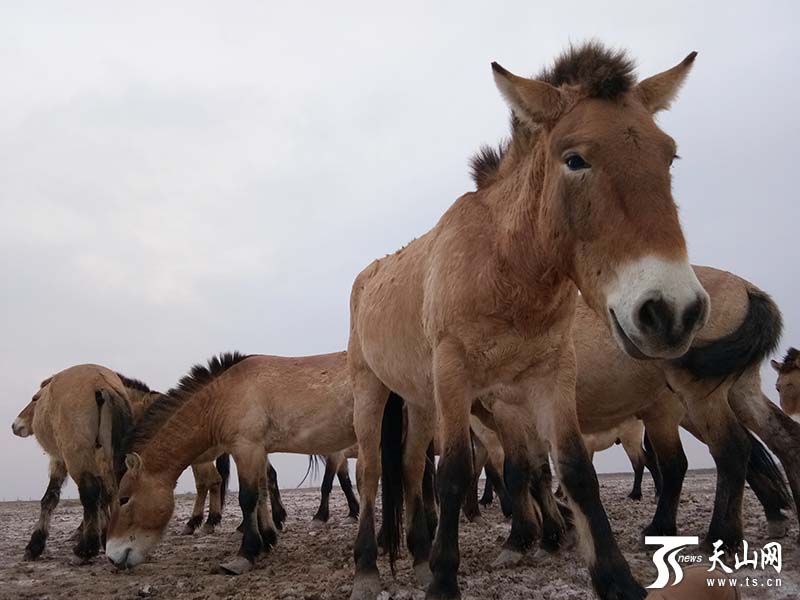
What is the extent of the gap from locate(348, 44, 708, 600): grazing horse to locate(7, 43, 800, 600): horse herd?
1cm

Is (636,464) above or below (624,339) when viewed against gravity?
below

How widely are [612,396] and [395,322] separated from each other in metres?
2.72

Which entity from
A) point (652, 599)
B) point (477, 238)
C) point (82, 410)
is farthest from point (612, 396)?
point (82, 410)

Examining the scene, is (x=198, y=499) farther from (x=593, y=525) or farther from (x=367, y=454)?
(x=593, y=525)

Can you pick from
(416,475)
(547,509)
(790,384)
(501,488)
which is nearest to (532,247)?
(416,475)

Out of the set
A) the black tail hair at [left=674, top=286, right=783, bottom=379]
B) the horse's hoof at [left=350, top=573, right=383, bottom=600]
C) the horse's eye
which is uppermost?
the horse's eye

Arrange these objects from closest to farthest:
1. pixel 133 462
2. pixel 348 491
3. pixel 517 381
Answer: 1. pixel 517 381
2. pixel 133 462
3. pixel 348 491

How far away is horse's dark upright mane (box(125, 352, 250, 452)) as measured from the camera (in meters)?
8.12

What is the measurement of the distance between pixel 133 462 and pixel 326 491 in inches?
195

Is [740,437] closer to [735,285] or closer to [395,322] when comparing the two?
[735,285]

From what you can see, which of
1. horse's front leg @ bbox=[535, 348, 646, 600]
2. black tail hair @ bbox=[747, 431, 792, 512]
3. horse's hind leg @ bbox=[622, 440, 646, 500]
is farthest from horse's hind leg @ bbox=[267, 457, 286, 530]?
horse's front leg @ bbox=[535, 348, 646, 600]

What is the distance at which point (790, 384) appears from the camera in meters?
12.2

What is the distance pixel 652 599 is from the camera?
1753 mm

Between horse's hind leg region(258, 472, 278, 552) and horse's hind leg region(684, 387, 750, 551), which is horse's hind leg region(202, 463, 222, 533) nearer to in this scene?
horse's hind leg region(258, 472, 278, 552)
